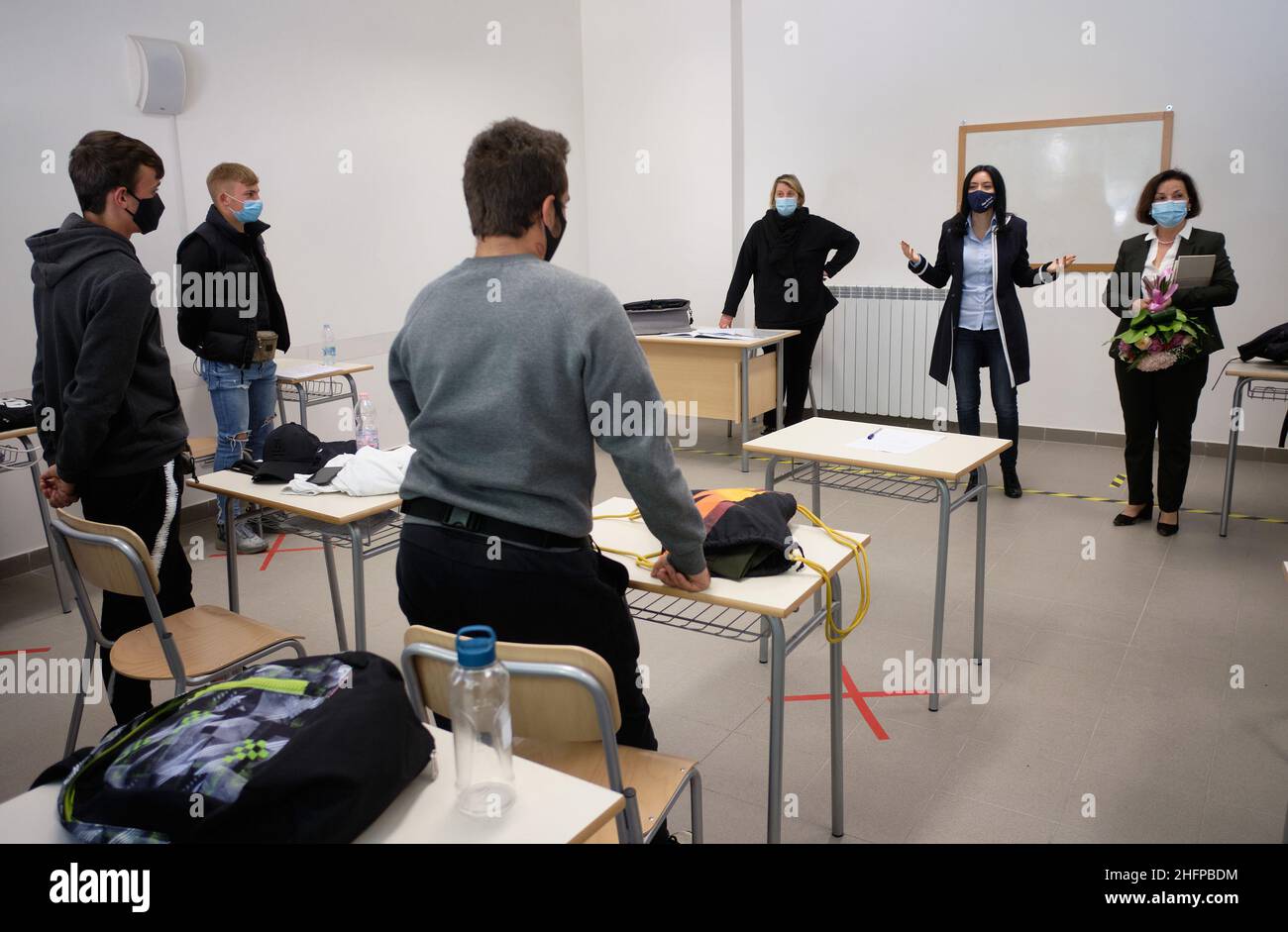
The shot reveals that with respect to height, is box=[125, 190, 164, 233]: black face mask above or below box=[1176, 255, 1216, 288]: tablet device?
above

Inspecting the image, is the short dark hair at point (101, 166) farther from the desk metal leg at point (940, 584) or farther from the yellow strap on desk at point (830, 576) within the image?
the desk metal leg at point (940, 584)

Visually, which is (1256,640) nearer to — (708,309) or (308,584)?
(308,584)

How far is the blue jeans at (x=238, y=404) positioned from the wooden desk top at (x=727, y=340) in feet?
6.94

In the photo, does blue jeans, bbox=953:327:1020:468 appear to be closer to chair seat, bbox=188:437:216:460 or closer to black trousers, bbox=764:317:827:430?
black trousers, bbox=764:317:827:430

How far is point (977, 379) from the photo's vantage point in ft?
16.9

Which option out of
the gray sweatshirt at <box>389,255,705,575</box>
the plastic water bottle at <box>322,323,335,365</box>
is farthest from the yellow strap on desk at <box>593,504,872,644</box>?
the plastic water bottle at <box>322,323,335,365</box>

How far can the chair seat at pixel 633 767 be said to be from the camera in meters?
1.79

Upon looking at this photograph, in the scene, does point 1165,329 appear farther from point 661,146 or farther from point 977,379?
point 661,146

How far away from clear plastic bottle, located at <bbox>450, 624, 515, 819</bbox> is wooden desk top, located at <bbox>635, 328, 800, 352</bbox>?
15.0ft

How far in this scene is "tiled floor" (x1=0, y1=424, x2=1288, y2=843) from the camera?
2547 millimetres

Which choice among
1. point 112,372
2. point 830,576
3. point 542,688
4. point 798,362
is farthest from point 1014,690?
point 798,362

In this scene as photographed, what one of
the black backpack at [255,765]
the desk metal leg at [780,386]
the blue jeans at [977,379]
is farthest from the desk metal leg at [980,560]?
the desk metal leg at [780,386]
